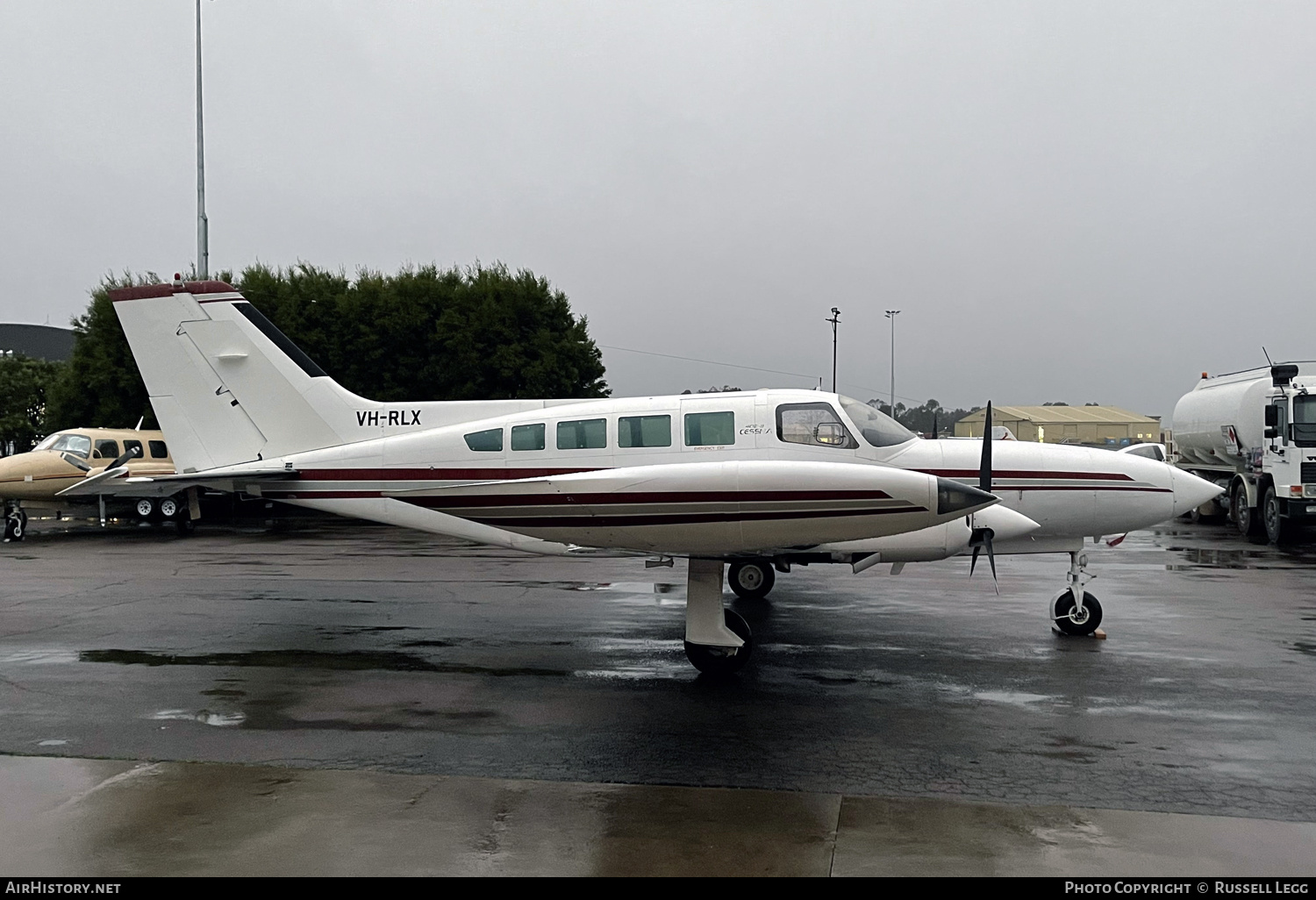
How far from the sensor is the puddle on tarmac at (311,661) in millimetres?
8932

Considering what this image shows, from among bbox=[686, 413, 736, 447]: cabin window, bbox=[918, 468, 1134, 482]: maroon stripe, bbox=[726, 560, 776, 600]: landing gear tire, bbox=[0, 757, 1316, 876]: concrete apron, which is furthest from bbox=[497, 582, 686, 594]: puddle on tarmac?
bbox=[0, 757, 1316, 876]: concrete apron

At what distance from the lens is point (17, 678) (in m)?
8.44

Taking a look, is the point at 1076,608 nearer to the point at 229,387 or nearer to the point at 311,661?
the point at 311,661

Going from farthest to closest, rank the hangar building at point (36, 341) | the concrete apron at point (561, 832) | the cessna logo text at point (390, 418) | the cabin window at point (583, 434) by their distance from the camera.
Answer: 1. the hangar building at point (36, 341)
2. the cessna logo text at point (390, 418)
3. the cabin window at point (583, 434)
4. the concrete apron at point (561, 832)

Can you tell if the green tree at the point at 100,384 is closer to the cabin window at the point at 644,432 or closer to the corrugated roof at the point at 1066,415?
the cabin window at the point at 644,432

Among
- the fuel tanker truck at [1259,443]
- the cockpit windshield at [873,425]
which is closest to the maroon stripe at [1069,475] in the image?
the cockpit windshield at [873,425]

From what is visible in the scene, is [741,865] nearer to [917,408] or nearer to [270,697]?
[270,697]

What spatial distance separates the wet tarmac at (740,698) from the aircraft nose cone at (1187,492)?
4.68 ft

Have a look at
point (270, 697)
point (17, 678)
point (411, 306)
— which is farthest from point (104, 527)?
point (270, 697)

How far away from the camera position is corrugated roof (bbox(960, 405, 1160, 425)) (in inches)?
3851

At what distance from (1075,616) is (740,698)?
4.49 m

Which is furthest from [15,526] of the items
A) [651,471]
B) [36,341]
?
[36,341]

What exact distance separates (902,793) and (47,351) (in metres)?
105

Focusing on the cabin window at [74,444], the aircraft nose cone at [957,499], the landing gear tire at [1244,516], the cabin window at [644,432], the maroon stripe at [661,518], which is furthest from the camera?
the cabin window at [74,444]
